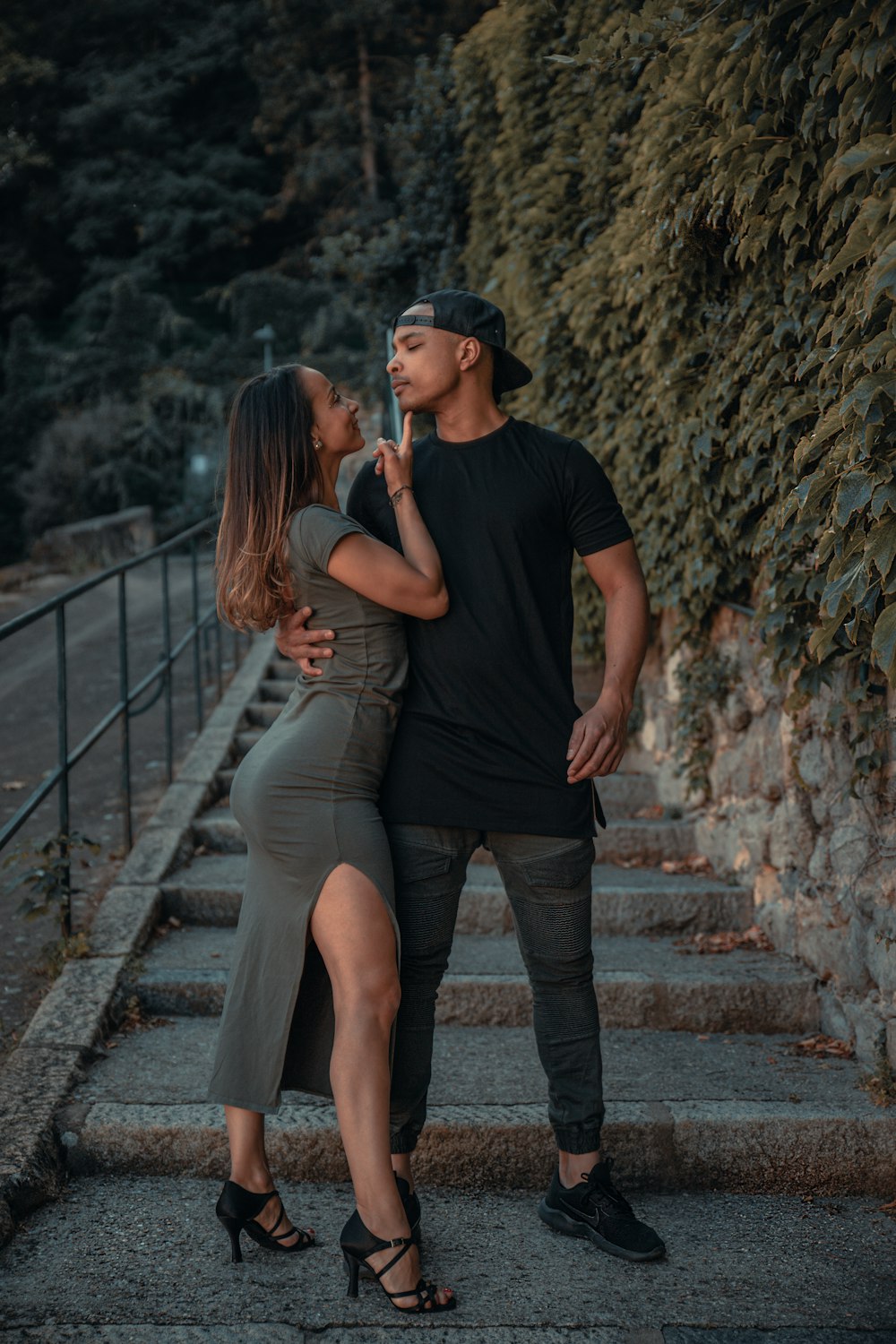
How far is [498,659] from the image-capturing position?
232 cm

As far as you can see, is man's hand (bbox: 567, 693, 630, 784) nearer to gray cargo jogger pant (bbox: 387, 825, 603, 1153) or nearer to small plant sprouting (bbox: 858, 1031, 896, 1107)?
gray cargo jogger pant (bbox: 387, 825, 603, 1153)

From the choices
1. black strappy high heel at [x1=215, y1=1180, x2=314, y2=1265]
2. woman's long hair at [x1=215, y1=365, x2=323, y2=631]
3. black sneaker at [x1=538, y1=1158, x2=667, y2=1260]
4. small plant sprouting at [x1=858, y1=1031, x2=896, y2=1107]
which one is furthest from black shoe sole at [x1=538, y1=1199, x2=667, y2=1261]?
woman's long hair at [x1=215, y1=365, x2=323, y2=631]

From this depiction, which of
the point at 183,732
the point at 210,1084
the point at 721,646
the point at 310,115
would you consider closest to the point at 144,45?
the point at 310,115

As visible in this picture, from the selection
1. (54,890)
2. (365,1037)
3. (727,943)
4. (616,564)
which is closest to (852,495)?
(616,564)

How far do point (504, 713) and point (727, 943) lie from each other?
1810 millimetres

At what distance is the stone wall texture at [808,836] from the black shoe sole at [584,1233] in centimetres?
86

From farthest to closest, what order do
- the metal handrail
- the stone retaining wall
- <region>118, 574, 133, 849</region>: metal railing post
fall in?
the stone retaining wall, <region>118, 574, 133, 849</region>: metal railing post, the metal handrail

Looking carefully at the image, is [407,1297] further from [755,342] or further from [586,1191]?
[755,342]

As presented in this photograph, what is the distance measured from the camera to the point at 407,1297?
2125mm

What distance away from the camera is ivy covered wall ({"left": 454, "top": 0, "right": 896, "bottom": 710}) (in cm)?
231

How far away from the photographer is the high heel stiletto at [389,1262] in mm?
2115

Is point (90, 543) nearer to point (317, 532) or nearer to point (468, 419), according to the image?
point (468, 419)

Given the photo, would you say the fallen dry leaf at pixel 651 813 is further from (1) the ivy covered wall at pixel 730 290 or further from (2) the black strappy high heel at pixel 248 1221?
(2) the black strappy high heel at pixel 248 1221

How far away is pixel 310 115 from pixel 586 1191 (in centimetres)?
2487
